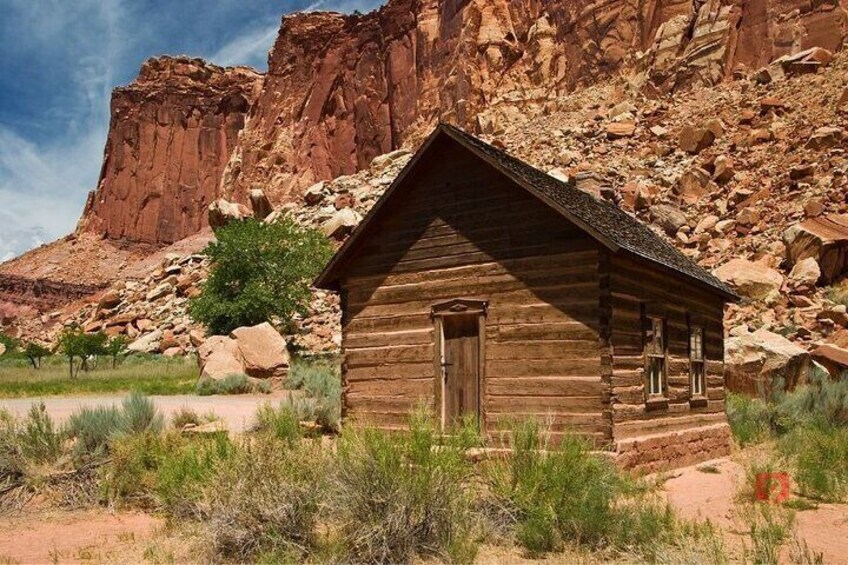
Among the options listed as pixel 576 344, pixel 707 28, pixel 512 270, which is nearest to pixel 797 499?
pixel 576 344

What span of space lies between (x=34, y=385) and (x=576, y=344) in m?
23.0

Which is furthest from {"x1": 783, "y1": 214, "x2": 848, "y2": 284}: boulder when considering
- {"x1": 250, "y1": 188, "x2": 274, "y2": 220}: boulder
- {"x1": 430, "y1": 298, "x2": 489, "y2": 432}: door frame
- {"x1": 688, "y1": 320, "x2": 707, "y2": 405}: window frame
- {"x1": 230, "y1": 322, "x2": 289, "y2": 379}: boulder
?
{"x1": 250, "y1": 188, "x2": 274, "y2": 220}: boulder

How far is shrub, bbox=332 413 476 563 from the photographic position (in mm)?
7055

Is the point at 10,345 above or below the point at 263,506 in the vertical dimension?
above

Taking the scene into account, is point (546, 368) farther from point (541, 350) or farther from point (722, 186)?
point (722, 186)

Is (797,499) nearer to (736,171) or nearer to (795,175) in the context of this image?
(795,175)

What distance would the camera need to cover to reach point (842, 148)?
30.9 metres

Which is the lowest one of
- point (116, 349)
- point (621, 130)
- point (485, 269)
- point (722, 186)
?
point (116, 349)

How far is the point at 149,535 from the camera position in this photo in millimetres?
8773

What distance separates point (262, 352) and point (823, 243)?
63.9ft

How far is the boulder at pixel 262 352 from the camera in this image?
26.7 metres

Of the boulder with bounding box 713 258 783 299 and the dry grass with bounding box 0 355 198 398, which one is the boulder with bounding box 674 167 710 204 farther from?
the dry grass with bounding box 0 355 198 398

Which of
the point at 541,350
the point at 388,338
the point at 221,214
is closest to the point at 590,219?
the point at 541,350

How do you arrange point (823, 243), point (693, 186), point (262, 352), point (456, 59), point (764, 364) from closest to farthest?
point (764, 364), point (823, 243), point (262, 352), point (693, 186), point (456, 59)
